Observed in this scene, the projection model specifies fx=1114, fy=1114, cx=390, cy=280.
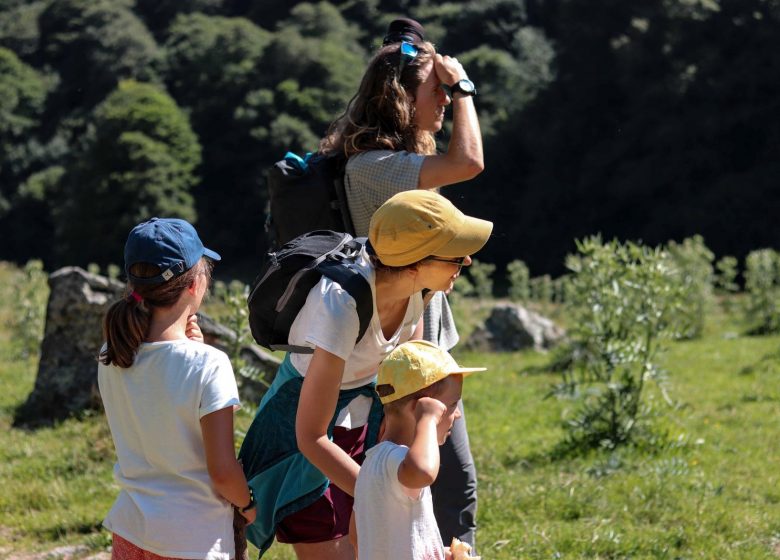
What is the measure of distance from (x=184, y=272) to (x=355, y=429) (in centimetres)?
71

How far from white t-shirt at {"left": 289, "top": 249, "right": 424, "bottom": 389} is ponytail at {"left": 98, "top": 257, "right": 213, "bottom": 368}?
35 cm

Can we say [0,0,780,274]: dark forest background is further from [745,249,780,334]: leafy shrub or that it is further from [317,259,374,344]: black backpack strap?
[317,259,374,344]: black backpack strap

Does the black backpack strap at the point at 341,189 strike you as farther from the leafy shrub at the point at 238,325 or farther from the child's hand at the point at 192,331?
the leafy shrub at the point at 238,325

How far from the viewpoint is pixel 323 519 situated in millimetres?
3244

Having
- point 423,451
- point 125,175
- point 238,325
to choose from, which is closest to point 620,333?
point 238,325

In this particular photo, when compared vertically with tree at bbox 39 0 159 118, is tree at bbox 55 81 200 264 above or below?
below

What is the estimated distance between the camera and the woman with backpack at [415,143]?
3684 millimetres

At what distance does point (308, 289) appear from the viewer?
3109mm

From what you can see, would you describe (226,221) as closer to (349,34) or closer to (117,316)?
(349,34)

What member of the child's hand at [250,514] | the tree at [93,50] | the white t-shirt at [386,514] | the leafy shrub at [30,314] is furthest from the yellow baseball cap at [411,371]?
the tree at [93,50]

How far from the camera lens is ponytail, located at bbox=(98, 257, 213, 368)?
299 cm

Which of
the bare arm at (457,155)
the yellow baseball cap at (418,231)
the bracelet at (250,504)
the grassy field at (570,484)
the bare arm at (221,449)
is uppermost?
the bare arm at (457,155)

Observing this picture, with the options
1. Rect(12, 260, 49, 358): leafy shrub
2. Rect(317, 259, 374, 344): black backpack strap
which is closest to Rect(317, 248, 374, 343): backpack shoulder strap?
Rect(317, 259, 374, 344): black backpack strap

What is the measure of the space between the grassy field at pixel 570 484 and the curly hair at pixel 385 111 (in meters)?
1.98
